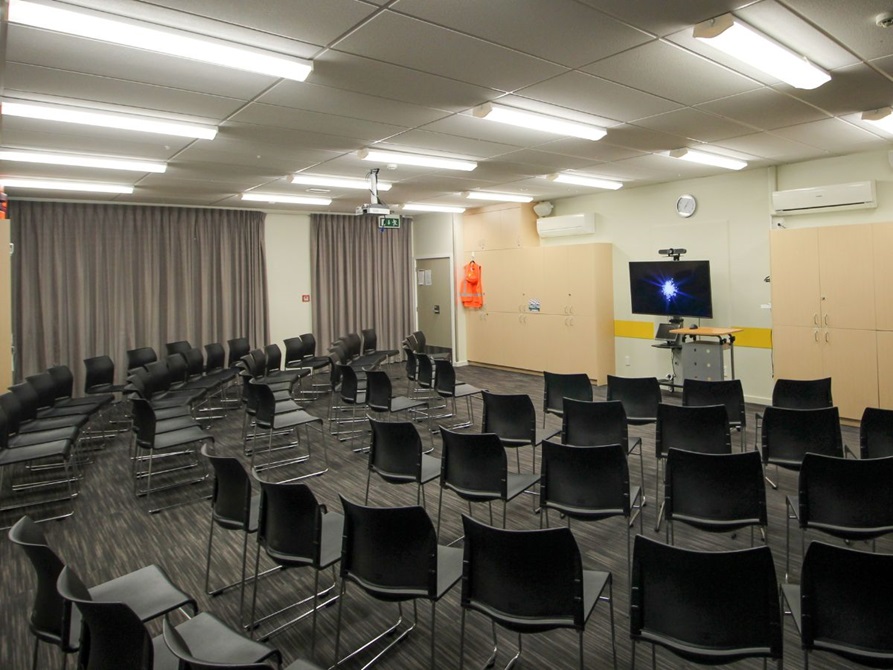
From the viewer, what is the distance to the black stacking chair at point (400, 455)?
3.96 meters

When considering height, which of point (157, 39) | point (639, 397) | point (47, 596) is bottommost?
point (47, 596)

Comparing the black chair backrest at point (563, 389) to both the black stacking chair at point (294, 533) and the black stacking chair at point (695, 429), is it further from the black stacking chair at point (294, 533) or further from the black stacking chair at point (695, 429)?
the black stacking chair at point (294, 533)

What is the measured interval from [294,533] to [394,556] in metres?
0.59

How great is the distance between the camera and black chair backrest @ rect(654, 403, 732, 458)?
4004 mm

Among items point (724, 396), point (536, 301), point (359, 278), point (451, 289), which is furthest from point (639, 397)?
point (359, 278)

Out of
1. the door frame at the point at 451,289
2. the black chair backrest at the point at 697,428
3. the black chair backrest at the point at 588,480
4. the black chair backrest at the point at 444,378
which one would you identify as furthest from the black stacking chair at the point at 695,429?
the door frame at the point at 451,289

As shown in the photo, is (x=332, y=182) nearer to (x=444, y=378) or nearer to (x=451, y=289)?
(x=444, y=378)

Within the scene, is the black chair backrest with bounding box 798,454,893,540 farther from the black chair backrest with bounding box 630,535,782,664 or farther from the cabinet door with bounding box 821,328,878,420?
the cabinet door with bounding box 821,328,878,420

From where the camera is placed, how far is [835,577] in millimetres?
2074

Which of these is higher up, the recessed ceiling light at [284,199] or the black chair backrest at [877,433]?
the recessed ceiling light at [284,199]

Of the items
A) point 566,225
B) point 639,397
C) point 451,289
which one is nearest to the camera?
point 639,397

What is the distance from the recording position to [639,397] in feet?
16.7

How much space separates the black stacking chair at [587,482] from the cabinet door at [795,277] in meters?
4.80

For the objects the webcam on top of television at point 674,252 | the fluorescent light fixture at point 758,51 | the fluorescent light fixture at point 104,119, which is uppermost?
the fluorescent light fixture at point 104,119
